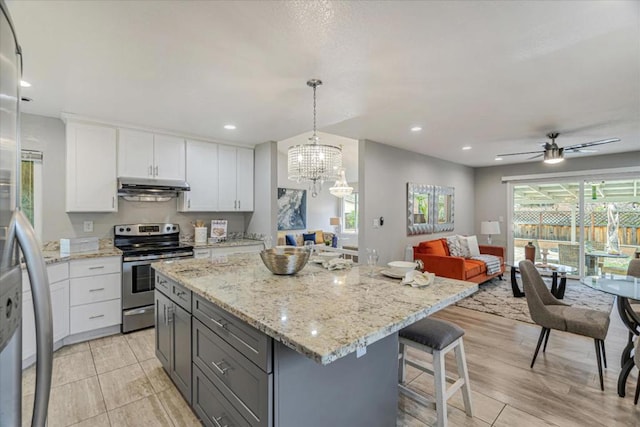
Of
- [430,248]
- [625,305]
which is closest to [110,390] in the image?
[625,305]

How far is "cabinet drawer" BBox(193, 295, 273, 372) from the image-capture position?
1.29 m

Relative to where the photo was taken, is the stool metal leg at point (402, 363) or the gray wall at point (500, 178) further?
the gray wall at point (500, 178)

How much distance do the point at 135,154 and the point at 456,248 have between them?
5363 millimetres

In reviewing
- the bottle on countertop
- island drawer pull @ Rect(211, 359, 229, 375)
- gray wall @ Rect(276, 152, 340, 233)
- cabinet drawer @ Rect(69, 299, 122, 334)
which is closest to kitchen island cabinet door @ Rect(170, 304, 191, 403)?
island drawer pull @ Rect(211, 359, 229, 375)

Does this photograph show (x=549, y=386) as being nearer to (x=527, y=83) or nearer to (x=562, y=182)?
(x=527, y=83)

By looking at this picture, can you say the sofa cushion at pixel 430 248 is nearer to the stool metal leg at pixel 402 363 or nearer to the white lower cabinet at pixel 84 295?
the stool metal leg at pixel 402 363

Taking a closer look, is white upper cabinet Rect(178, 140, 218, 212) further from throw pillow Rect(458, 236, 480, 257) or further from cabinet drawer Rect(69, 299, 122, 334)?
throw pillow Rect(458, 236, 480, 257)

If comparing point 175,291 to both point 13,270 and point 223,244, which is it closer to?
point 13,270

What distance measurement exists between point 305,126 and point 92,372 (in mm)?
3224

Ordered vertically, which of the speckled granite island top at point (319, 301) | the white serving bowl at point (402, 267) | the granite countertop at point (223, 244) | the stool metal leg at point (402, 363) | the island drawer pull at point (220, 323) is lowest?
the stool metal leg at point (402, 363)

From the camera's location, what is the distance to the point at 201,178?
432 cm

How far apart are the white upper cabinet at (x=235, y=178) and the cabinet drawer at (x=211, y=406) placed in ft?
9.62

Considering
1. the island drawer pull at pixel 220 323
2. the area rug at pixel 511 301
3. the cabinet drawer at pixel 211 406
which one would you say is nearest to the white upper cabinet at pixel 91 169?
the cabinet drawer at pixel 211 406

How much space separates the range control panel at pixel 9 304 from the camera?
0.60 metres
